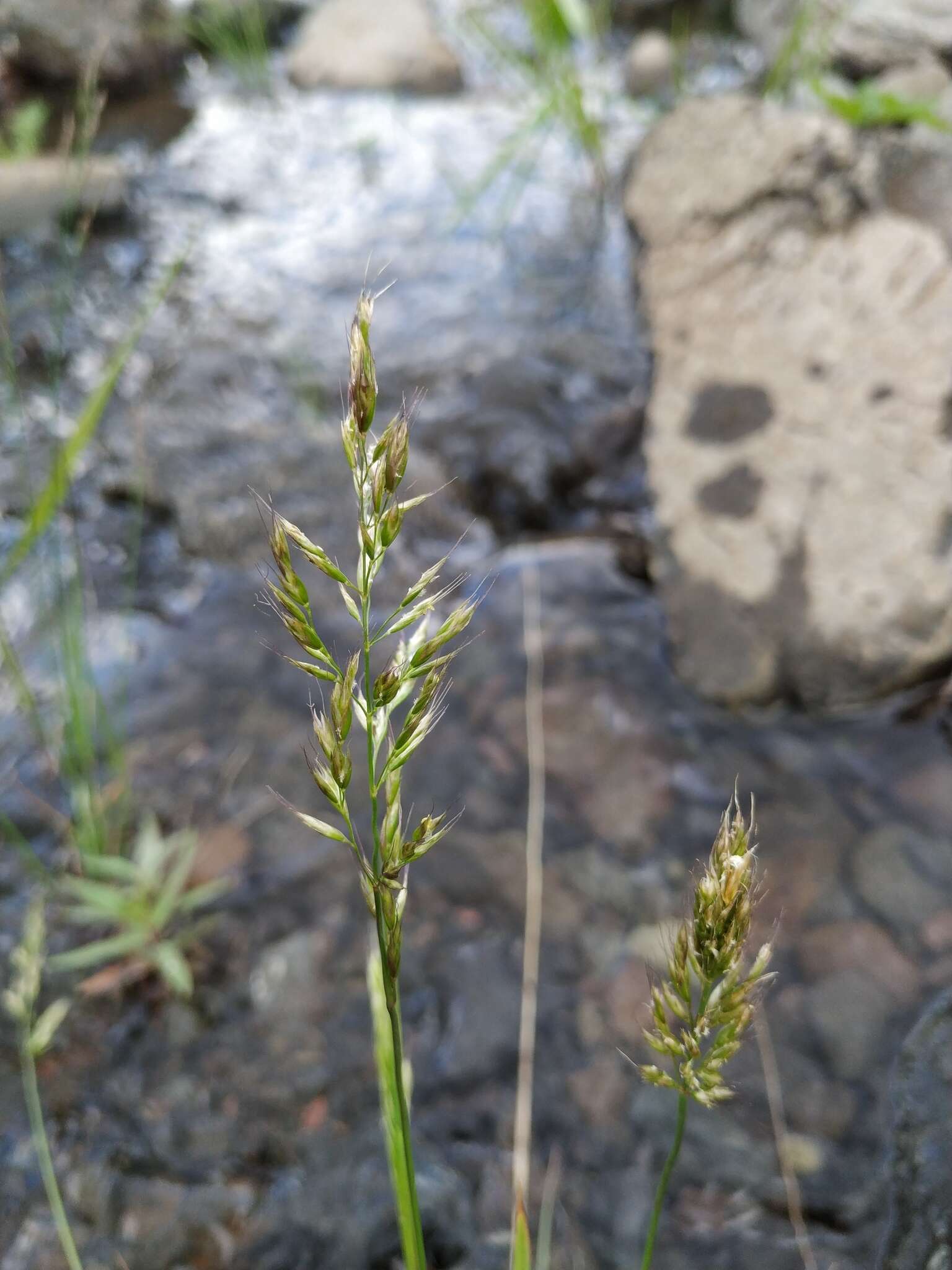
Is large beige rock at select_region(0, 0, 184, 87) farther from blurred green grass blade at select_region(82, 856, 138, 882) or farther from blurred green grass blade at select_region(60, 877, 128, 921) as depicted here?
blurred green grass blade at select_region(60, 877, 128, 921)

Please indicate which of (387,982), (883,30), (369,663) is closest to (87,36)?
(883,30)

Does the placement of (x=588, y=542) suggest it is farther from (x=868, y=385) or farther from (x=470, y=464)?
(x=868, y=385)

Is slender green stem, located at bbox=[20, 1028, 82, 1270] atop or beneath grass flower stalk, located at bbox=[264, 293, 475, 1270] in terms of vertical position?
beneath

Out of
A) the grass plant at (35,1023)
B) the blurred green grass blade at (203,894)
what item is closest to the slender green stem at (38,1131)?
the grass plant at (35,1023)

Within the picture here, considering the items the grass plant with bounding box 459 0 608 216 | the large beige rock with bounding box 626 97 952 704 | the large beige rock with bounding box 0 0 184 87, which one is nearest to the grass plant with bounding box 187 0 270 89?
the large beige rock with bounding box 0 0 184 87

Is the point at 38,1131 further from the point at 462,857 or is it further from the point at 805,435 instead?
the point at 805,435

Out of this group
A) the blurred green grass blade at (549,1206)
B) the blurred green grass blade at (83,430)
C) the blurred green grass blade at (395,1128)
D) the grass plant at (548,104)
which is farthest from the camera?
the grass plant at (548,104)

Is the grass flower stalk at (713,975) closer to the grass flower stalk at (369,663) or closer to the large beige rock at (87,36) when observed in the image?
the grass flower stalk at (369,663)
